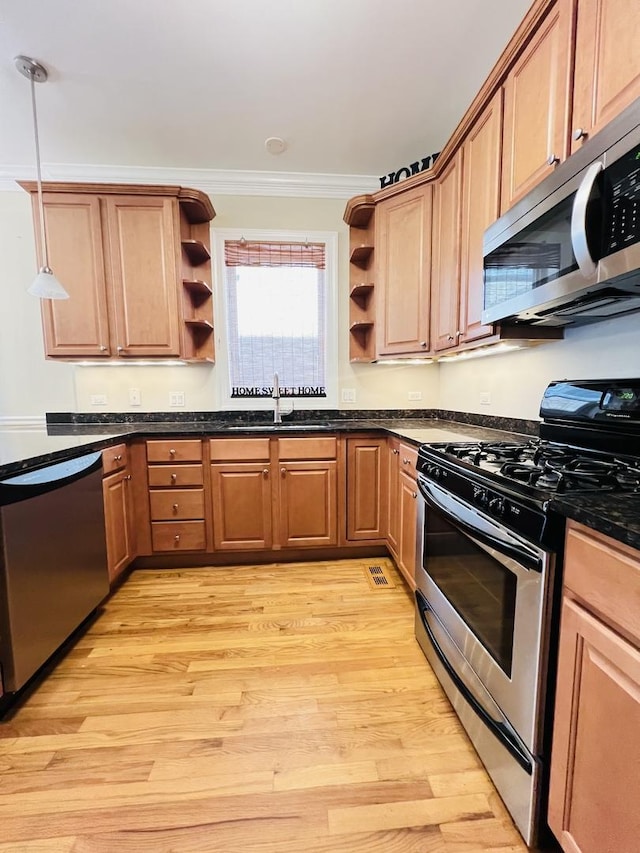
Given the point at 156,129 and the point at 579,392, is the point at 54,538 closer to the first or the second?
the point at 579,392

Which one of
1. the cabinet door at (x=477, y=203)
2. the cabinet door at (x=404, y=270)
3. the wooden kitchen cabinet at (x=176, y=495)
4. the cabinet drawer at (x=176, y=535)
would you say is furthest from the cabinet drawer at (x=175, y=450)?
the cabinet door at (x=477, y=203)

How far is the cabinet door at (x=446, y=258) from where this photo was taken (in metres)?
2.10

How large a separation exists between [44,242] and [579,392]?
3053mm

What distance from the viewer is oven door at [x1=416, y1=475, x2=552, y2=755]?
91 cm

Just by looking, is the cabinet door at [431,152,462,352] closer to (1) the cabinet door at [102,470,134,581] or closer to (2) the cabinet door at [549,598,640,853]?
(2) the cabinet door at [549,598,640,853]

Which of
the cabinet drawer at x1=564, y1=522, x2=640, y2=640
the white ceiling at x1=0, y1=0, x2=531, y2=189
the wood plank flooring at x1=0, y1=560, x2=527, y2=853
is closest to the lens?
the cabinet drawer at x1=564, y1=522, x2=640, y2=640

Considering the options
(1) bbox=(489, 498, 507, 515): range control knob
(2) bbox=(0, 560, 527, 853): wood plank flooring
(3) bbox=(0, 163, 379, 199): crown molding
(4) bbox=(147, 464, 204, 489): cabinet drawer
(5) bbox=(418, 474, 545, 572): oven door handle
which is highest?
(3) bbox=(0, 163, 379, 199): crown molding

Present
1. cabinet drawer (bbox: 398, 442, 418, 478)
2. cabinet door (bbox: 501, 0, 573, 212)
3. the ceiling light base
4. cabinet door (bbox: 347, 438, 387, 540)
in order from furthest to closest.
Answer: cabinet door (bbox: 347, 438, 387, 540), cabinet drawer (bbox: 398, 442, 418, 478), the ceiling light base, cabinet door (bbox: 501, 0, 573, 212)

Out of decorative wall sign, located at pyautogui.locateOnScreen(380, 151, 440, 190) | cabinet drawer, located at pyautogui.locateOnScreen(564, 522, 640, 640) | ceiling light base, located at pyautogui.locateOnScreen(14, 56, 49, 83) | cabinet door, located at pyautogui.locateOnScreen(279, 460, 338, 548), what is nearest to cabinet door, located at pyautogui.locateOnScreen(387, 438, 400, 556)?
cabinet door, located at pyautogui.locateOnScreen(279, 460, 338, 548)

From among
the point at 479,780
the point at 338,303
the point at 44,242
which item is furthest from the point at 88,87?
the point at 479,780

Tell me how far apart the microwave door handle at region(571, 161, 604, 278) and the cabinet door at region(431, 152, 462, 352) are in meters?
1.02

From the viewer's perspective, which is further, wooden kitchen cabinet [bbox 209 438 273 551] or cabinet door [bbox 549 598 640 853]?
wooden kitchen cabinet [bbox 209 438 273 551]

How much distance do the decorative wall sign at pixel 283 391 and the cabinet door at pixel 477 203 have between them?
1288mm

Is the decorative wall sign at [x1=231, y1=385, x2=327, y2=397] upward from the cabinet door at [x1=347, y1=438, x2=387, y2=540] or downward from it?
upward
